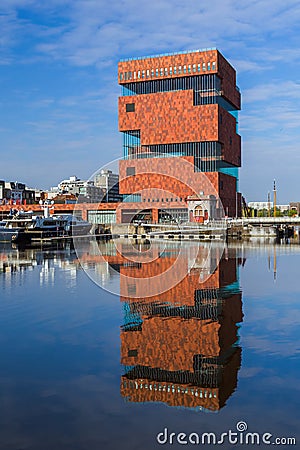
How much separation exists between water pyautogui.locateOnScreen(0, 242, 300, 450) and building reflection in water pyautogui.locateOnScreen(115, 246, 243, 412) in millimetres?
42

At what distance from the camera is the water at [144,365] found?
1141 centimetres

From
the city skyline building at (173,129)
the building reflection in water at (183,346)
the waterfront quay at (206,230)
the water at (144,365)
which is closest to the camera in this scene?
the water at (144,365)

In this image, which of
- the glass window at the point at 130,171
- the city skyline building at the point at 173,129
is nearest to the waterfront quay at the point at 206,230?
the city skyline building at the point at 173,129

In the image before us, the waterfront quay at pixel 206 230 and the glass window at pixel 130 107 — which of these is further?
the glass window at pixel 130 107

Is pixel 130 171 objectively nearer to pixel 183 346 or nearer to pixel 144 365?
pixel 183 346

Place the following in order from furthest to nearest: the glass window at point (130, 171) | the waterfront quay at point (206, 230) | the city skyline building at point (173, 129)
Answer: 1. the glass window at point (130, 171)
2. the city skyline building at point (173, 129)
3. the waterfront quay at point (206, 230)

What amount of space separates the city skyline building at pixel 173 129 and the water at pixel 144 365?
93.9 metres

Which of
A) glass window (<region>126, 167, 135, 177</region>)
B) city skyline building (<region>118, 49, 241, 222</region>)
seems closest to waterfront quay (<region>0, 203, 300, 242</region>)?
city skyline building (<region>118, 49, 241, 222</region>)

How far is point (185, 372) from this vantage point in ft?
48.3

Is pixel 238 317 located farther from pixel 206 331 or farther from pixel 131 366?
pixel 131 366

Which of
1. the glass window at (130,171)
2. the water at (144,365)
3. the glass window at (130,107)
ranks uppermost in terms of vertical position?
the glass window at (130,107)

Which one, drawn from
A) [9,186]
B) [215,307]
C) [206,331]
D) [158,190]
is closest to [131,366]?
[206,331]

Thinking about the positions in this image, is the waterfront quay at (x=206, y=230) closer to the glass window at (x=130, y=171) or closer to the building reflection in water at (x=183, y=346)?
the glass window at (x=130, y=171)

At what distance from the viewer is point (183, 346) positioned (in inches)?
682
